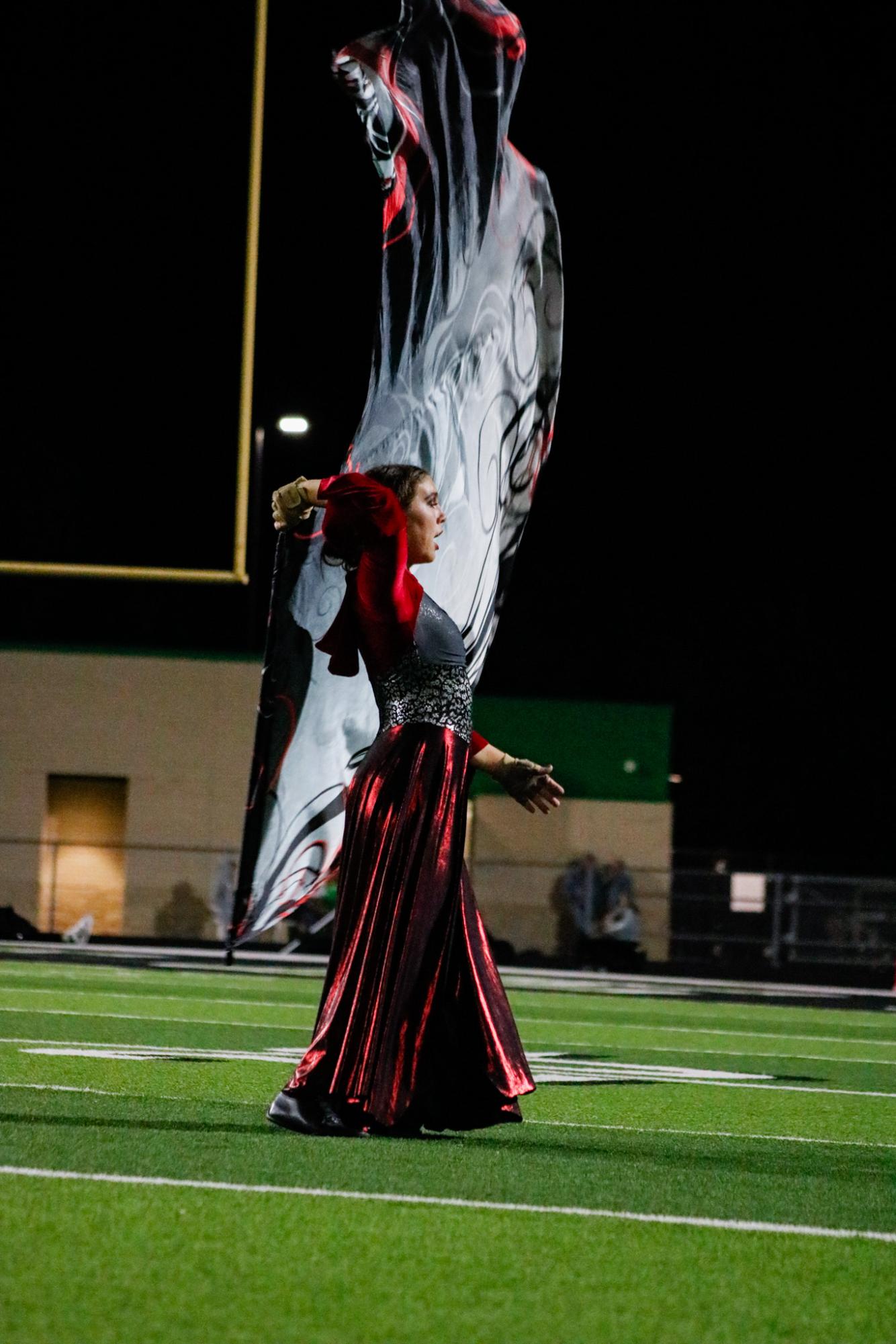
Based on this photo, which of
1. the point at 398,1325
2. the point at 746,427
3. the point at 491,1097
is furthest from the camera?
the point at 746,427

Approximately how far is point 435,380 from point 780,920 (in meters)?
17.5

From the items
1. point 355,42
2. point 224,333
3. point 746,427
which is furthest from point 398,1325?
point 746,427

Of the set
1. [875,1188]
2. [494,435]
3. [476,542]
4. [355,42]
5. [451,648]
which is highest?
[355,42]

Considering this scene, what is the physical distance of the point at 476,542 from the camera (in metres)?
5.96

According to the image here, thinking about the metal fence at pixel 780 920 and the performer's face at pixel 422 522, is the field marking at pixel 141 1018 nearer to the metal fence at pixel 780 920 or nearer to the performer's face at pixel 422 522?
the performer's face at pixel 422 522

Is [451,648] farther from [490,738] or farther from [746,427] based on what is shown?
[746,427]

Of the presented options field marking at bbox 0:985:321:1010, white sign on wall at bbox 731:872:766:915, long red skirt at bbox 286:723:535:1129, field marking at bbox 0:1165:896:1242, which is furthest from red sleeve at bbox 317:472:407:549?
white sign on wall at bbox 731:872:766:915

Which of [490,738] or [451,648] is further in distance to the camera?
[490,738]

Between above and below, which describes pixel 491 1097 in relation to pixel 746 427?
below

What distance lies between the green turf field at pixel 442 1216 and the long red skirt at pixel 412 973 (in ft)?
0.43

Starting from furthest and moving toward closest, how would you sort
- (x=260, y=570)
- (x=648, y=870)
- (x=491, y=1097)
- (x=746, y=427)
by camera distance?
(x=746, y=427) < (x=260, y=570) < (x=648, y=870) < (x=491, y=1097)

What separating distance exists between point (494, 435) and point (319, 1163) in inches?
110

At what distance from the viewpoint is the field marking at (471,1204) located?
3627 millimetres

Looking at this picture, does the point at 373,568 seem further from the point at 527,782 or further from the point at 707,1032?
the point at 707,1032
